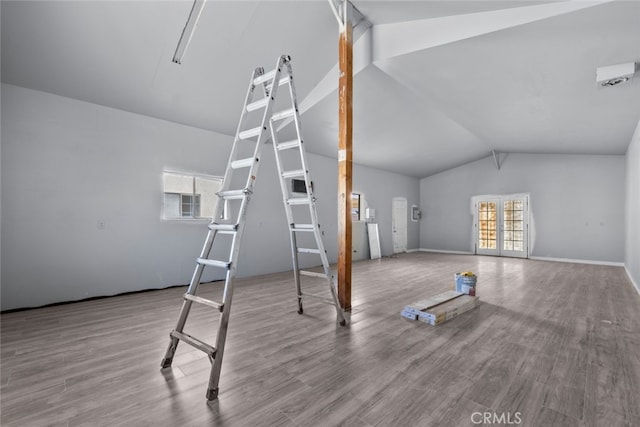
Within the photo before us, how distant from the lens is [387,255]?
9.79 m

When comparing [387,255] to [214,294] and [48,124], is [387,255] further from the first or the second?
[48,124]

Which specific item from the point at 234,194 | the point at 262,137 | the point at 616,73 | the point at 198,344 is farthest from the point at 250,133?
the point at 616,73

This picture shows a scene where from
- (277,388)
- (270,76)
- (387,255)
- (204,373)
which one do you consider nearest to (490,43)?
(270,76)

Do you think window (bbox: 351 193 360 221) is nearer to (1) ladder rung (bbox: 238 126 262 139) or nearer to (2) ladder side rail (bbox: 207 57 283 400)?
(1) ladder rung (bbox: 238 126 262 139)

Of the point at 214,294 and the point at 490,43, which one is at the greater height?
the point at 490,43

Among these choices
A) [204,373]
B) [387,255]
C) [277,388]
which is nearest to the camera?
[277,388]

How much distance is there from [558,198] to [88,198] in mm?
11152

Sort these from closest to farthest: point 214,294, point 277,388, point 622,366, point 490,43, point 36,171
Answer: point 277,388 → point 622,366 → point 490,43 → point 36,171 → point 214,294

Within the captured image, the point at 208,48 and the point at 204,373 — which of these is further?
the point at 208,48

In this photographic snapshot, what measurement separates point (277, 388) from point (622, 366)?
8.79 ft

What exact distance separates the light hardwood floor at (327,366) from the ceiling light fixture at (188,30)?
3247 millimetres

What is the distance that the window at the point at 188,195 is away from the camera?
16.6ft
